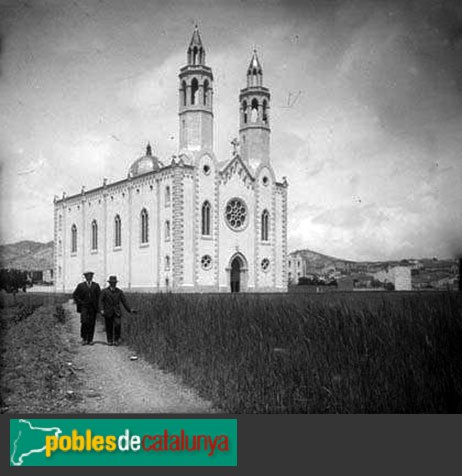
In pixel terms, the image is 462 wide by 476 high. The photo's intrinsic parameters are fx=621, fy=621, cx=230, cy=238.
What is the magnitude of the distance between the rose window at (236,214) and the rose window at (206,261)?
312cm

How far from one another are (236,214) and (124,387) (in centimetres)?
3195

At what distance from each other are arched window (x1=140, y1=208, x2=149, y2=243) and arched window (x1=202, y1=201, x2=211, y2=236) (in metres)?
3.86

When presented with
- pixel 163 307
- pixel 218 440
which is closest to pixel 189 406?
pixel 218 440

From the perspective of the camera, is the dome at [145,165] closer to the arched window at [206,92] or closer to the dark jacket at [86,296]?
the arched window at [206,92]

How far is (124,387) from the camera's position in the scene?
9.93m

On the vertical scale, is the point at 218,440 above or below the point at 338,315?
below

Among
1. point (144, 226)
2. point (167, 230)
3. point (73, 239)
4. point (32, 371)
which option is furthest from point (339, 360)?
point (73, 239)

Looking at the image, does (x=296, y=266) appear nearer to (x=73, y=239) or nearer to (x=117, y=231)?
(x=73, y=239)

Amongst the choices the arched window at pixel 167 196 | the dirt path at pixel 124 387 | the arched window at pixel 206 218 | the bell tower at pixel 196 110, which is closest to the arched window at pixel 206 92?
the bell tower at pixel 196 110

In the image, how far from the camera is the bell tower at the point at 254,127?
40003 millimetres

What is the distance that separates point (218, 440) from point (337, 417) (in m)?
1.54

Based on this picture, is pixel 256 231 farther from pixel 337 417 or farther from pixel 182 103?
pixel 337 417

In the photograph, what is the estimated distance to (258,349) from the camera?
35.0 ft

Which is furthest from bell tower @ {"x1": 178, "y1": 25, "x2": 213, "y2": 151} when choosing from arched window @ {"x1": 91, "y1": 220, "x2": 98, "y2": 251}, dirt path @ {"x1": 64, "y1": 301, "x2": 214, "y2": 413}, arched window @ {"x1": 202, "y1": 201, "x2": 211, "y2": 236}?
dirt path @ {"x1": 64, "y1": 301, "x2": 214, "y2": 413}
